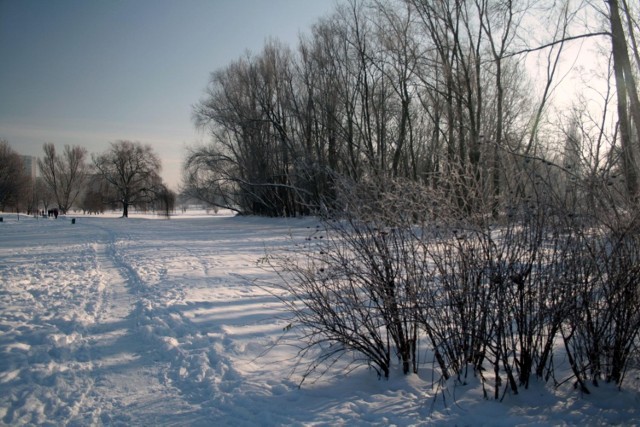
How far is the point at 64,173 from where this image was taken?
64.8 metres

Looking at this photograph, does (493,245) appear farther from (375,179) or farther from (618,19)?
(618,19)

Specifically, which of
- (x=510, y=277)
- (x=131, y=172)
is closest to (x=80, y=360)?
(x=510, y=277)

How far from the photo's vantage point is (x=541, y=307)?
9.33 ft

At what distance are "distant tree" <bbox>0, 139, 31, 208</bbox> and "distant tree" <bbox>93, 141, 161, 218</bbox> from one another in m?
9.81

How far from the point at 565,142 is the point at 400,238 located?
65.7 inches

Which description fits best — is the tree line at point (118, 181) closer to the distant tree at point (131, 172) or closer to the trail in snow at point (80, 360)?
the distant tree at point (131, 172)

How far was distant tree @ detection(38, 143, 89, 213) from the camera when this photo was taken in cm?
6369

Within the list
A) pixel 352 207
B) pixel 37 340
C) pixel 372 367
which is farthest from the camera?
pixel 37 340

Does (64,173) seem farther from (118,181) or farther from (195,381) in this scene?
A: (195,381)

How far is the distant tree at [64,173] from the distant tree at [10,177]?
11.9 meters

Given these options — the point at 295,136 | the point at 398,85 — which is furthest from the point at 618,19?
the point at 295,136

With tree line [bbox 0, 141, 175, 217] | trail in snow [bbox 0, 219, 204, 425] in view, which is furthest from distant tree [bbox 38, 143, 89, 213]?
trail in snow [bbox 0, 219, 204, 425]

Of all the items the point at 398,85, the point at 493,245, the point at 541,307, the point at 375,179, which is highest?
the point at 398,85

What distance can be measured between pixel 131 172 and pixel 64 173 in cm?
2468
